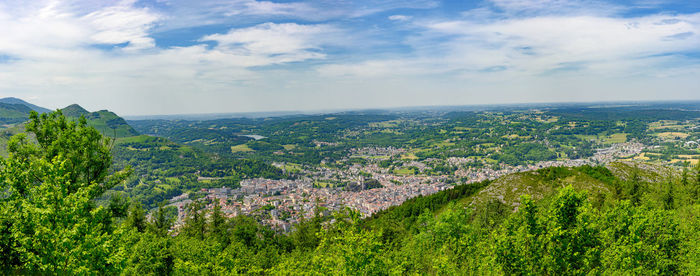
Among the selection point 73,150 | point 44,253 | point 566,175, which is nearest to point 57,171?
point 44,253

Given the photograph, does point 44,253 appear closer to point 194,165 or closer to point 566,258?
point 566,258

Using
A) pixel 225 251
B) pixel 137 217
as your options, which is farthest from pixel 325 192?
pixel 225 251

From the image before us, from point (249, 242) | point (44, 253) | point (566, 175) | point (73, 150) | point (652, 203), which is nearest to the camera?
point (44, 253)

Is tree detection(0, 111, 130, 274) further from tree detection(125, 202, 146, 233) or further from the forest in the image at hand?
tree detection(125, 202, 146, 233)

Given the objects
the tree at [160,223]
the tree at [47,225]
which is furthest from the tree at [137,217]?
the tree at [47,225]

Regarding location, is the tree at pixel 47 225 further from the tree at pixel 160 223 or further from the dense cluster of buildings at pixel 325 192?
the dense cluster of buildings at pixel 325 192

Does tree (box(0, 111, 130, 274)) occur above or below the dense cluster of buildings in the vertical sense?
above

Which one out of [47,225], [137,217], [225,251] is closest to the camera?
[47,225]

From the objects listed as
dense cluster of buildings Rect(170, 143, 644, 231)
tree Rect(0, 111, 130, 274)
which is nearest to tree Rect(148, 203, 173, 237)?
dense cluster of buildings Rect(170, 143, 644, 231)

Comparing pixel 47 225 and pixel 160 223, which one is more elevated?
pixel 47 225

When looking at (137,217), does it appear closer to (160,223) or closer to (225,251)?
(160,223)

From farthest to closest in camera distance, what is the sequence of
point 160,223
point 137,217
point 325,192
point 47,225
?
point 325,192
point 160,223
point 137,217
point 47,225
